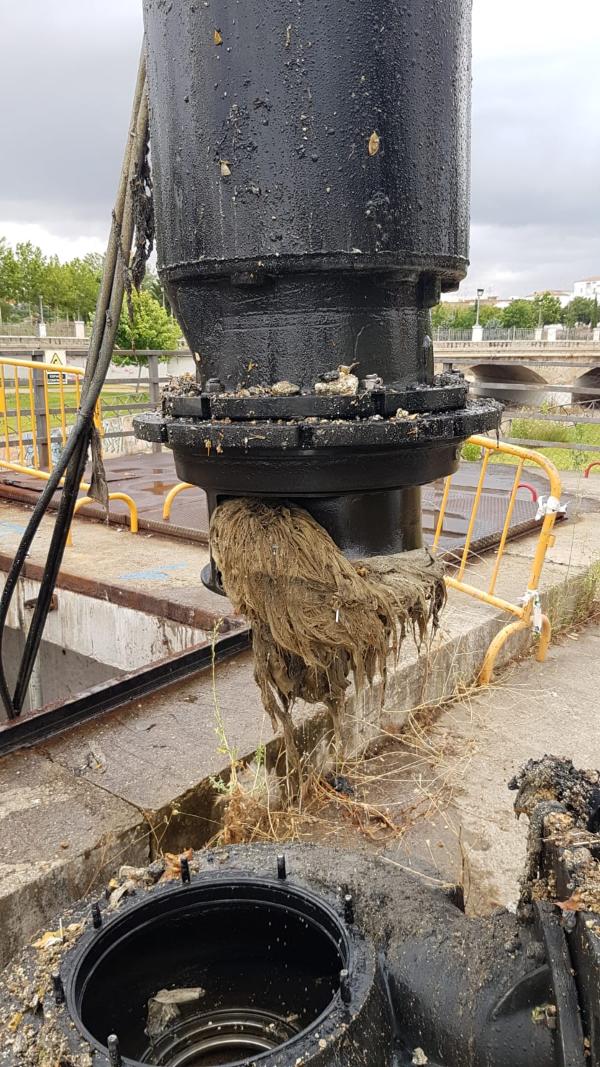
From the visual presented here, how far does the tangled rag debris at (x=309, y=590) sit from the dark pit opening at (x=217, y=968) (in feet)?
1.49

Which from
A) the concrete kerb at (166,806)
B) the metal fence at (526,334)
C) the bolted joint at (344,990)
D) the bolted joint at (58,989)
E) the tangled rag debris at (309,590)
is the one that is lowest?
the concrete kerb at (166,806)

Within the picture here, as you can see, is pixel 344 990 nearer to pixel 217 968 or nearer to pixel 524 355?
pixel 217 968

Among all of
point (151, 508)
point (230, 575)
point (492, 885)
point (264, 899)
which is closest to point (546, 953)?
point (264, 899)

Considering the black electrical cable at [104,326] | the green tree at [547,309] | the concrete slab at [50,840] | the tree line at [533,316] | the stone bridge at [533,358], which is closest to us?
the black electrical cable at [104,326]

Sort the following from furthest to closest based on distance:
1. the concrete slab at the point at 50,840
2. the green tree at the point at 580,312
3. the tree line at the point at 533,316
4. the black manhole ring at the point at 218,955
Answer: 1. the green tree at the point at 580,312
2. the tree line at the point at 533,316
3. the concrete slab at the point at 50,840
4. the black manhole ring at the point at 218,955

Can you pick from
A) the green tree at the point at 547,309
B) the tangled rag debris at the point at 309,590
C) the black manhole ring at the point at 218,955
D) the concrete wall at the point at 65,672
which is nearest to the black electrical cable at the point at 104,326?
the tangled rag debris at the point at 309,590

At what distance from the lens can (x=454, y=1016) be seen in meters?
1.13

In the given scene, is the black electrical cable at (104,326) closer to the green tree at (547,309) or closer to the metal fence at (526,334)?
the metal fence at (526,334)

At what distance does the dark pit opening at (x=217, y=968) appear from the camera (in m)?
1.35

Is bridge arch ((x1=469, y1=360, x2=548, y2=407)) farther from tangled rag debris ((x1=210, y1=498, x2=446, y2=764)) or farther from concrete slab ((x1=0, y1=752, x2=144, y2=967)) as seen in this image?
tangled rag debris ((x1=210, y1=498, x2=446, y2=764))

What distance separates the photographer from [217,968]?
4.88ft

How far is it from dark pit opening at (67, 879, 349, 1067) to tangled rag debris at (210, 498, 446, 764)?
1.49 ft

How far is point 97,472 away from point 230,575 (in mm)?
1012

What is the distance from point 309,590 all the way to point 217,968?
841 millimetres
